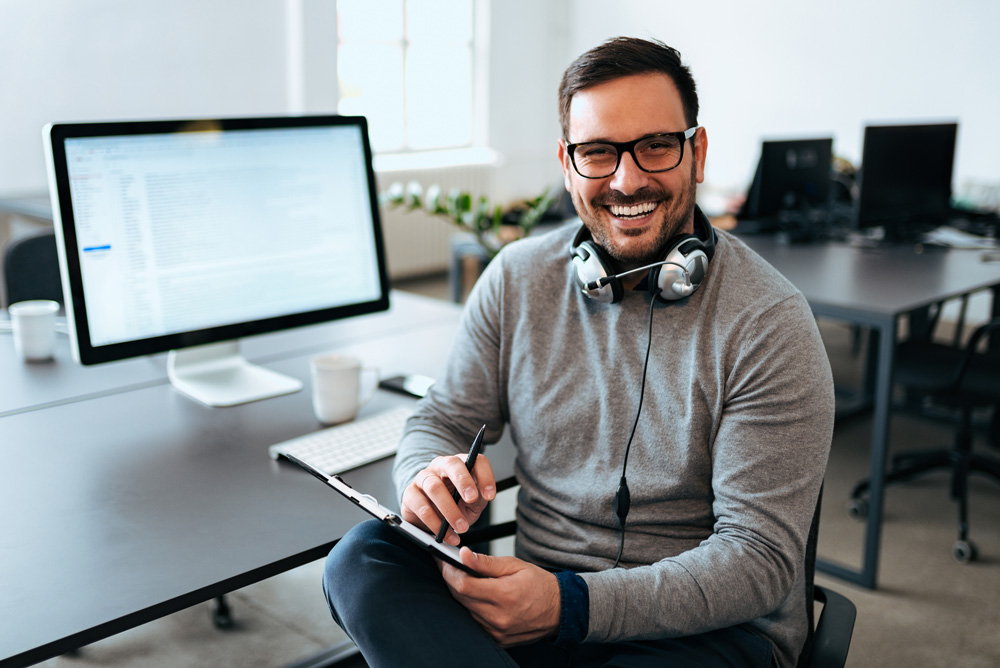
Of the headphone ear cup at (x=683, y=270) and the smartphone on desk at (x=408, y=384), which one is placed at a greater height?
the headphone ear cup at (x=683, y=270)

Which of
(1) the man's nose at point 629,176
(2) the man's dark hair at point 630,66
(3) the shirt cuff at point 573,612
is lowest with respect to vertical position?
(3) the shirt cuff at point 573,612

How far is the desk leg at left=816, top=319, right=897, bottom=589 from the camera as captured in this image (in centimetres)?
226

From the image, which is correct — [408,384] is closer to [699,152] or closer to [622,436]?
[622,436]

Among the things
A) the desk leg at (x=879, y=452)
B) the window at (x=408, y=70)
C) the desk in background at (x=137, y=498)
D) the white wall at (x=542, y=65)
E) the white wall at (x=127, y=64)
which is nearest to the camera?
the desk in background at (x=137, y=498)

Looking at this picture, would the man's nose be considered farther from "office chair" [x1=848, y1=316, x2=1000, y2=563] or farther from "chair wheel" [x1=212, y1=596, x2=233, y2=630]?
"office chair" [x1=848, y1=316, x2=1000, y2=563]

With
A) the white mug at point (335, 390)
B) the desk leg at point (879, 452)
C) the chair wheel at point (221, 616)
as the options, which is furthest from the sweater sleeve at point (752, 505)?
the chair wheel at point (221, 616)

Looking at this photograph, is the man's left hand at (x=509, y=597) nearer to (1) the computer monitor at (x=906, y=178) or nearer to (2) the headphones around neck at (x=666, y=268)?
(2) the headphones around neck at (x=666, y=268)

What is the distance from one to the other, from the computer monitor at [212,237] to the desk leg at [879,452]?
4.38ft

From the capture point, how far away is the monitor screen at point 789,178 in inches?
135

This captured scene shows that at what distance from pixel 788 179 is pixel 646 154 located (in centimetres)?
250

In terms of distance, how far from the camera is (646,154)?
1229 mm

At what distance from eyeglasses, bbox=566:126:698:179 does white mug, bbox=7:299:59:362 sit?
3.85 feet

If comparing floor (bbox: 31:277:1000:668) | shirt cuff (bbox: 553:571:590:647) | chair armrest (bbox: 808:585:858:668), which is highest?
shirt cuff (bbox: 553:571:590:647)

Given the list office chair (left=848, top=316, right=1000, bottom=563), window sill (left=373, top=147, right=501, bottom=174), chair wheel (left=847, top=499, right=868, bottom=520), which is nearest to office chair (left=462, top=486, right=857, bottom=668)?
office chair (left=848, top=316, right=1000, bottom=563)
